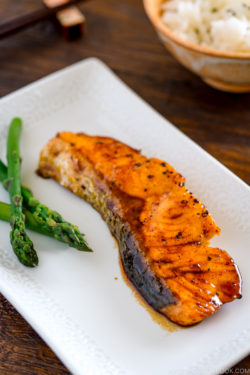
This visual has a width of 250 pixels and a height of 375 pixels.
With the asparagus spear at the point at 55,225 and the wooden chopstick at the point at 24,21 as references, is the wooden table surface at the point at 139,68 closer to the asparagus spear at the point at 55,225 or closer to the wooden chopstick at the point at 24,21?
the wooden chopstick at the point at 24,21

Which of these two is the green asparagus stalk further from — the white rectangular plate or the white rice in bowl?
the white rice in bowl

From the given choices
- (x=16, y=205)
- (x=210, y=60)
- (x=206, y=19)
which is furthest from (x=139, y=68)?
(x=16, y=205)

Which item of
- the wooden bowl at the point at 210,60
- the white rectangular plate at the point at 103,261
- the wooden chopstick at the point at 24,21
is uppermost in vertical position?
the wooden chopstick at the point at 24,21

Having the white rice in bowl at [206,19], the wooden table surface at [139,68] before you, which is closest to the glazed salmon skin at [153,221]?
the wooden table surface at [139,68]

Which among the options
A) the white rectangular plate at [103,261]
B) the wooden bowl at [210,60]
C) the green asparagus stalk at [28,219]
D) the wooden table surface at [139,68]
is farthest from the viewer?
the wooden table surface at [139,68]

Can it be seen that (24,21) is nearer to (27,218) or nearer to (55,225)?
(27,218)

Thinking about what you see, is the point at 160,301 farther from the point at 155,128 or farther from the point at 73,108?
the point at 73,108

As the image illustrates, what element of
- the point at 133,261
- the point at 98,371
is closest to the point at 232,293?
the point at 133,261
